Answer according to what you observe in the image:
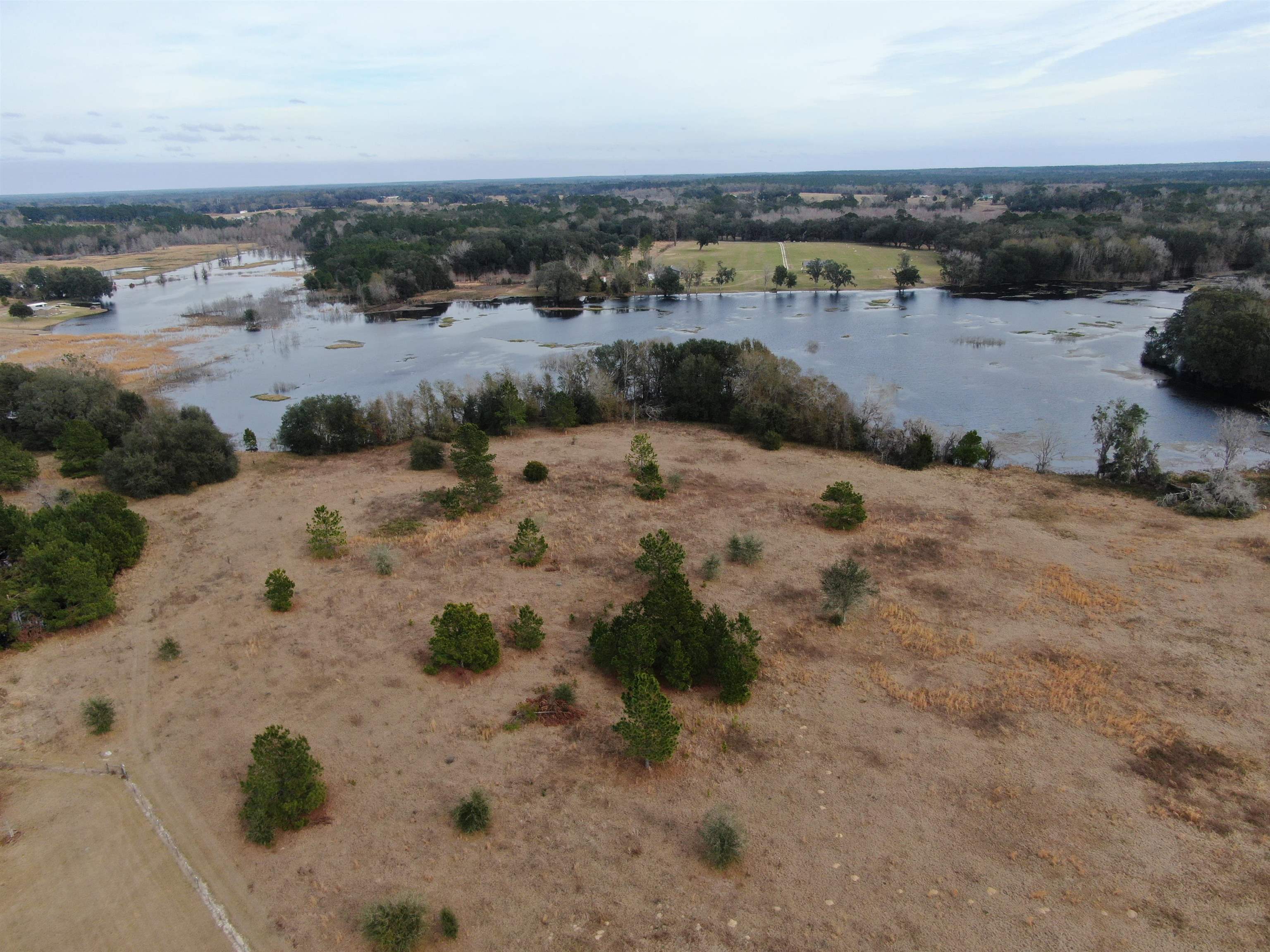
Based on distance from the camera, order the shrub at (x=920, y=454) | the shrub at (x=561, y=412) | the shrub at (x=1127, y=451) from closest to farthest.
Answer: the shrub at (x=1127, y=451) < the shrub at (x=920, y=454) < the shrub at (x=561, y=412)

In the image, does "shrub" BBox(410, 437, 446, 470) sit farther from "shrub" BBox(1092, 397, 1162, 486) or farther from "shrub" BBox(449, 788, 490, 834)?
"shrub" BBox(1092, 397, 1162, 486)

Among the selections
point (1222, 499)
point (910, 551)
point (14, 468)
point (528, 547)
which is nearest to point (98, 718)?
point (528, 547)

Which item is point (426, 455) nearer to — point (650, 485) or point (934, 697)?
point (650, 485)

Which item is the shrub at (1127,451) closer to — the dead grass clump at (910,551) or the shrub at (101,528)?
the dead grass clump at (910,551)

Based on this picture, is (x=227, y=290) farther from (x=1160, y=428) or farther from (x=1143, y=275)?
(x=1143, y=275)

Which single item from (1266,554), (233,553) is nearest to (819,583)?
(1266,554)

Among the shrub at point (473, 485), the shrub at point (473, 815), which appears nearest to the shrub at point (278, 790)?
the shrub at point (473, 815)

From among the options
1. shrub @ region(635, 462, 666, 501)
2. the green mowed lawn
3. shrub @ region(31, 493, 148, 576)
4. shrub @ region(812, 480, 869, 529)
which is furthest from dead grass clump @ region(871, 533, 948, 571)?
the green mowed lawn
